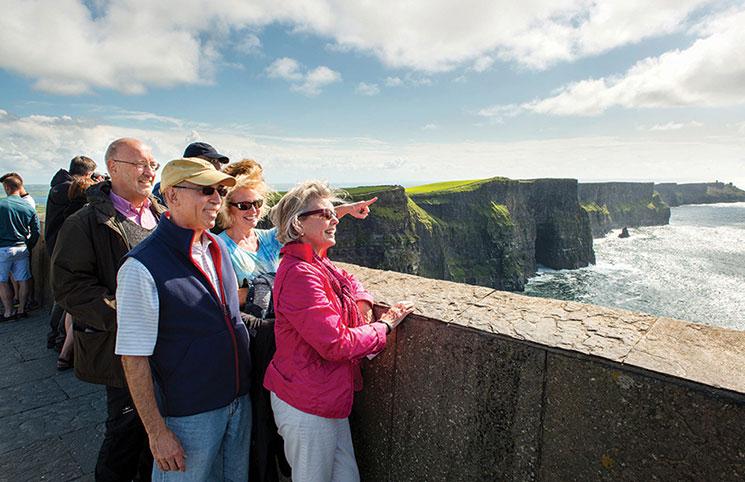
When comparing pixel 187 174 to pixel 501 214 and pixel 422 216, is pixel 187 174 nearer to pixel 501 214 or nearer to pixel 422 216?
pixel 422 216

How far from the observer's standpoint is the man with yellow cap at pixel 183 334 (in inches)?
84.7

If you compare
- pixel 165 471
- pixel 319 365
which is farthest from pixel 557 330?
pixel 165 471

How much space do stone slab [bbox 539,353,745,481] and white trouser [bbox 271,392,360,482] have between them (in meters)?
1.22

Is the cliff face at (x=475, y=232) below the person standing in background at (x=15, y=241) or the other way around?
below

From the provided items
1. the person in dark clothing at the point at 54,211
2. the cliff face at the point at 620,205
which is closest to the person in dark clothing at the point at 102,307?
the person in dark clothing at the point at 54,211

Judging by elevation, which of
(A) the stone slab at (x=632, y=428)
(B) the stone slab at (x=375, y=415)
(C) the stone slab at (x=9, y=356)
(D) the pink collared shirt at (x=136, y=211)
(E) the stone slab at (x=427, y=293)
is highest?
(D) the pink collared shirt at (x=136, y=211)

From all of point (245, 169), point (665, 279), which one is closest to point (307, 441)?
point (245, 169)

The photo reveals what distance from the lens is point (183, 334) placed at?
229cm

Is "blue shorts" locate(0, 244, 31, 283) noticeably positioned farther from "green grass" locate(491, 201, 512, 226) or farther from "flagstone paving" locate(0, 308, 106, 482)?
"green grass" locate(491, 201, 512, 226)

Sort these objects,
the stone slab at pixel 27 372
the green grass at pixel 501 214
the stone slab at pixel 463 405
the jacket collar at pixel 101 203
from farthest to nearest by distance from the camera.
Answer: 1. the green grass at pixel 501 214
2. the stone slab at pixel 27 372
3. the jacket collar at pixel 101 203
4. the stone slab at pixel 463 405

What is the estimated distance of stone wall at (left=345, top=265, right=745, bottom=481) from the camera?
1.87 m

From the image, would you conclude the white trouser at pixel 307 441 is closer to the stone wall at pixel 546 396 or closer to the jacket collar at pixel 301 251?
the stone wall at pixel 546 396

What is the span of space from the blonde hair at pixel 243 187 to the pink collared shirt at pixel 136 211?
0.73 metres

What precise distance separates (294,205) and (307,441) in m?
1.42
